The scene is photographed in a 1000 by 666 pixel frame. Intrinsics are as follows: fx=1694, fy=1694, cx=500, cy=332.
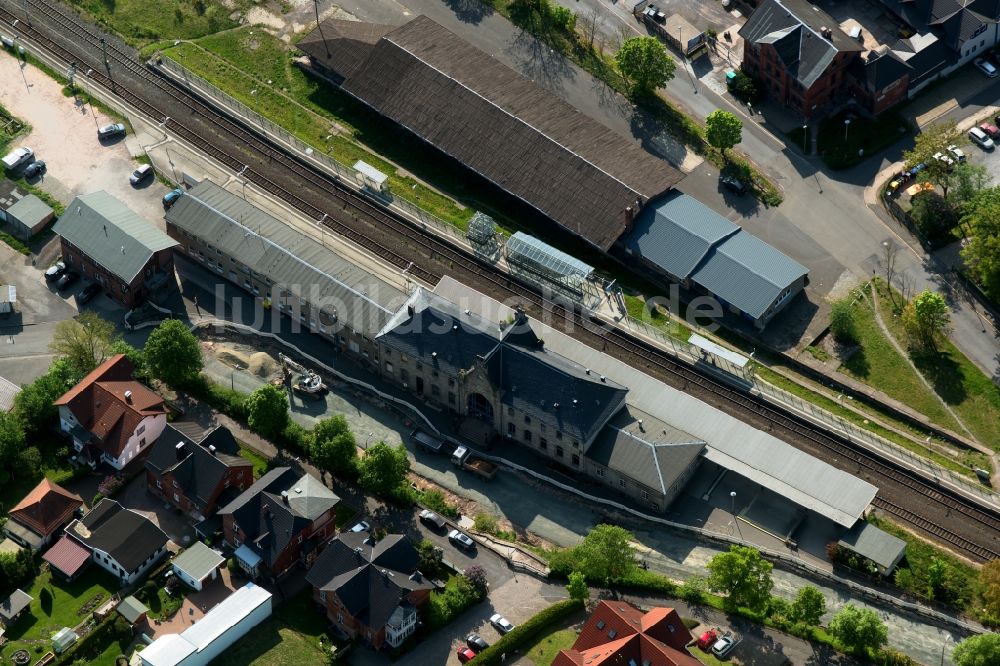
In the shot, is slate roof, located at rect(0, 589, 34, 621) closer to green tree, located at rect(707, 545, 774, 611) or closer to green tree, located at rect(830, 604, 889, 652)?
green tree, located at rect(707, 545, 774, 611)

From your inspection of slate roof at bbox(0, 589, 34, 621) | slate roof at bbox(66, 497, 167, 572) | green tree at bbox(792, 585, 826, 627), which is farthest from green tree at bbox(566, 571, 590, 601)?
slate roof at bbox(0, 589, 34, 621)

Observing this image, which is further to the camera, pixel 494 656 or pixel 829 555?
pixel 829 555

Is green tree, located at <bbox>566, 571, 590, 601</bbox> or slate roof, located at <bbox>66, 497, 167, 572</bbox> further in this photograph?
slate roof, located at <bbox>66, 497, 167, 572</bbox>

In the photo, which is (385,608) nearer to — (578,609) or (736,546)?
(578,609)

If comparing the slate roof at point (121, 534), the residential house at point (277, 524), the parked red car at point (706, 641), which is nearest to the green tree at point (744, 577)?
the parked red car at point (706, 641)

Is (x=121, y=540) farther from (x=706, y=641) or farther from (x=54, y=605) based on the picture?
(x=706, y=641)

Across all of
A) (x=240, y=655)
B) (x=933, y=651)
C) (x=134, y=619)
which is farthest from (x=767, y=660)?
(x=134, y=619)

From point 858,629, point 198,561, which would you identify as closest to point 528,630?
point 858,629

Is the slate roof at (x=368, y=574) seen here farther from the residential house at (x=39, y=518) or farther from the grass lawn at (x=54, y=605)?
the residential house at (x=39, y=518)
